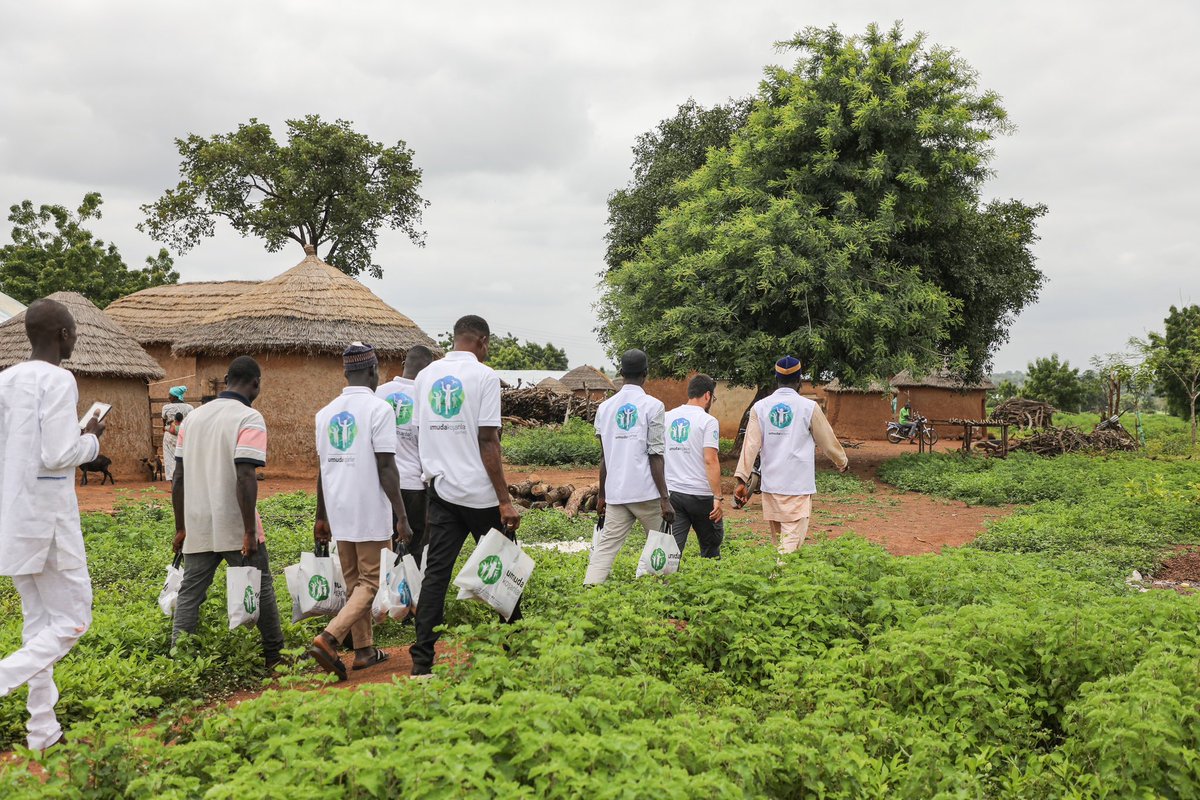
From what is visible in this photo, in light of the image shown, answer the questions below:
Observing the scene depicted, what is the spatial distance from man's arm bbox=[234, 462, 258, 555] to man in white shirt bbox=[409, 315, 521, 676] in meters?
1.00

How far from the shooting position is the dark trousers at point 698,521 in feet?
23.6

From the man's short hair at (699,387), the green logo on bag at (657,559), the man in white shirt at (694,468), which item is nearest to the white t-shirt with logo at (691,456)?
the man in white shirt at (694,468)

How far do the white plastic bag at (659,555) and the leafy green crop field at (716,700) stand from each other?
0.43 feet

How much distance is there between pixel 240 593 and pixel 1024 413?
1371 inches

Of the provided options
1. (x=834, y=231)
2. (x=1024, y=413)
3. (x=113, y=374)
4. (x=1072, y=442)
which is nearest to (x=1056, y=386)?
(x=1024, y=413)

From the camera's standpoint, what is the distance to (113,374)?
61.7 feet

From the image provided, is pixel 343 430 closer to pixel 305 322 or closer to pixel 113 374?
pixel 305 322

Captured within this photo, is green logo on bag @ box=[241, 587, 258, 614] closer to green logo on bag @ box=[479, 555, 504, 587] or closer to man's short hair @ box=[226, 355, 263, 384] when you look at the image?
man's short hair @ box=[226, 355, 263, 384]

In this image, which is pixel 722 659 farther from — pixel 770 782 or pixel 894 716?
pixel 770 782

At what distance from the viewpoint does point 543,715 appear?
3.29 metres

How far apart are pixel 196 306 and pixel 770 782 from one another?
89.0 feet

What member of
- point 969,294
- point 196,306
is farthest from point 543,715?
point 196,306

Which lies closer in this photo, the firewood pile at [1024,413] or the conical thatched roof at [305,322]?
the conical thatched roof at [305,322]

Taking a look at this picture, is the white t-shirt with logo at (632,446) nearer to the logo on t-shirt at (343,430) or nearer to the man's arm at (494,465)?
the man's arm at (494,465)
